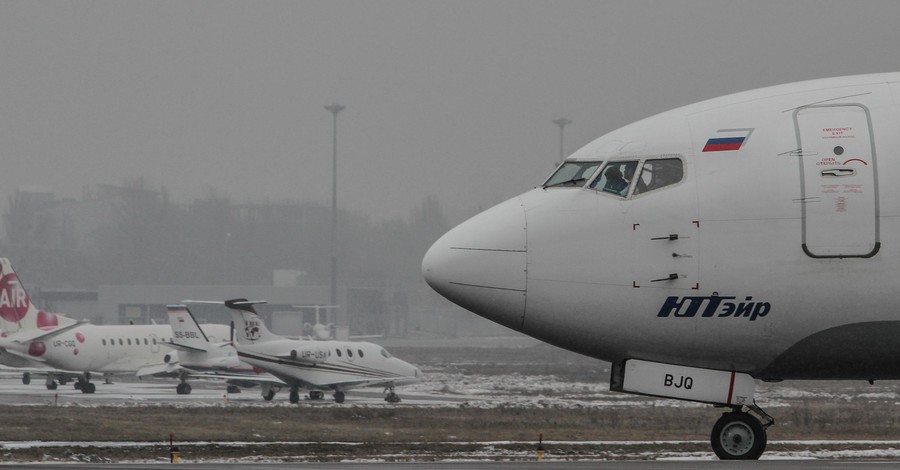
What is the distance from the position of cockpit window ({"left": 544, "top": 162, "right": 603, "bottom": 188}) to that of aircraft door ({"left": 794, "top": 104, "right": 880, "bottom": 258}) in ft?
7.27

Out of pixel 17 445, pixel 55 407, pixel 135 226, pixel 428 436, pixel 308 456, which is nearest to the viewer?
pixel 308 456

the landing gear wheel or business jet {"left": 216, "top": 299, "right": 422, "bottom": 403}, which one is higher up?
the landing gear wheel

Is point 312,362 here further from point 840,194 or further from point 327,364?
point 840,194

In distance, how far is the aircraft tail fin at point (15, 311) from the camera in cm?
5753

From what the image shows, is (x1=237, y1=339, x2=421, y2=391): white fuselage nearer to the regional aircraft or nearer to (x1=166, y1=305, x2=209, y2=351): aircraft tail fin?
(x1=166, y1=305, x2=209, y2=351): aircraft tail fin

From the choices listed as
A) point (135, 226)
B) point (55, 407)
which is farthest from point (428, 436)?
point (135, 226)

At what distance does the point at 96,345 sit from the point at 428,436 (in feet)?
98.3

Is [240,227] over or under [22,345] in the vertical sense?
over

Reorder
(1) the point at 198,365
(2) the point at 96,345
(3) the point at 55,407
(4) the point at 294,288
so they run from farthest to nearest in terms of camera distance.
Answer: (4) the point at 294,288, (2) the point at 96,345, (1) the point at 198,365, (3) the point at 55,407

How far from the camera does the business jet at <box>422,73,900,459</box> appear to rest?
1277 centimetres

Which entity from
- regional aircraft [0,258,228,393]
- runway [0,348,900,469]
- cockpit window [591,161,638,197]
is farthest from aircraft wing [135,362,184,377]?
cockpit window [591,161,638,197]

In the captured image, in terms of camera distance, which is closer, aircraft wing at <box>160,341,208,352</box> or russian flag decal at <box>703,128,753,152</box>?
russian flag decal at <box>703,128,753,152</box>

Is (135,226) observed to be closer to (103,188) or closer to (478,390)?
(103,188)

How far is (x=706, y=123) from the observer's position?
13523mm
